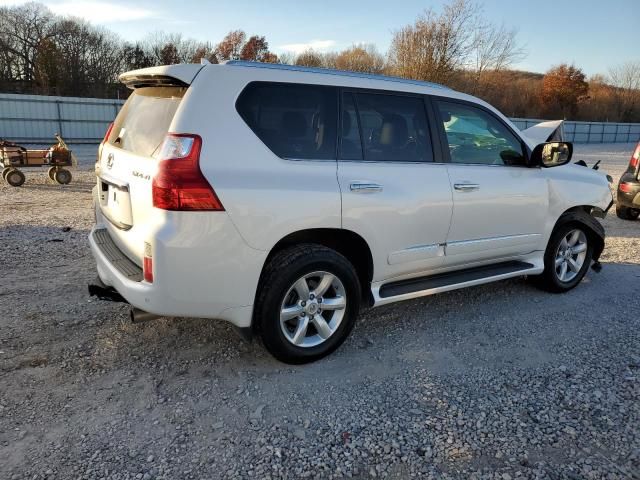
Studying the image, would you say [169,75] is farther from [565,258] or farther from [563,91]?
[563,91]

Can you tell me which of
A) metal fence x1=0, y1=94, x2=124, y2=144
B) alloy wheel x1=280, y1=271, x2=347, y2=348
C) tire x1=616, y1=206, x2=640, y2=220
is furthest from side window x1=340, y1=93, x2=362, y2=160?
metal fence x1=0, y1=94, x2=124, y2=144

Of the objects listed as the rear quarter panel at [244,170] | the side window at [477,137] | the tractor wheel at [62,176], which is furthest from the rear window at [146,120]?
the tractor wheel at [62,176]

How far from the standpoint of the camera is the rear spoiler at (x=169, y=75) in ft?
9.84

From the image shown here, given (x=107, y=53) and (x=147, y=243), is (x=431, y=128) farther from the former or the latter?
(x=107, y=53)

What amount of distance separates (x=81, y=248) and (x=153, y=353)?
3099mm

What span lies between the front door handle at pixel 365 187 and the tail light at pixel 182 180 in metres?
0.97

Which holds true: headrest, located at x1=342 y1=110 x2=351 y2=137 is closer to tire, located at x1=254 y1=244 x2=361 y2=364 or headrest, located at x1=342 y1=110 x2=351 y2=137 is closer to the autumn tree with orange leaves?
tire, located at x1=254 y1=244 x2=361 y2=364

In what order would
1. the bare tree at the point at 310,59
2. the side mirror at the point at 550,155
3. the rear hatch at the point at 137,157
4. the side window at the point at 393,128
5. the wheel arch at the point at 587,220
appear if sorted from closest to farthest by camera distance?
the rear hatch at the point at 137,157 < the side window at the point at 393,128 < the side mirror at the point at 550,155 < the wheel arch at the point at 587,220 < the bare tree at the point at 310,59

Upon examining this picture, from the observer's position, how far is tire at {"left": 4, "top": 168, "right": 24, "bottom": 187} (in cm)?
1112

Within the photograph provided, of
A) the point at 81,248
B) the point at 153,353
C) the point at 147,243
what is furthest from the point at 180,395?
the point at 81,248

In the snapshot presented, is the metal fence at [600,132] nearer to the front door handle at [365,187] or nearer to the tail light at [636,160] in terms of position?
the tail light at [636,160]

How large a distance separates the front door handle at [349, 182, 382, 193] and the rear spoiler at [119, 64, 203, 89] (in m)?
1.23

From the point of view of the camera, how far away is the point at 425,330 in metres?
4.06

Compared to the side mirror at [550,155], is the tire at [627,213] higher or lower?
lower
